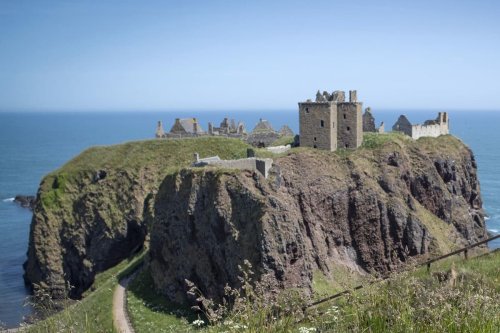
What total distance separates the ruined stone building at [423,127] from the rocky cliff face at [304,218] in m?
3.47

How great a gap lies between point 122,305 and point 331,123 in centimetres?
2569

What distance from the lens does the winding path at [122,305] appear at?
37444 millimetres

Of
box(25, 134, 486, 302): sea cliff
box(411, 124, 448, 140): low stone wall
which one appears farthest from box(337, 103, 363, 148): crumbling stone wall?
box(411, 124, 448, 140): low stone wall

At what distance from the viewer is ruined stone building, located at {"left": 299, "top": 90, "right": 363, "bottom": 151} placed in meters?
51.8

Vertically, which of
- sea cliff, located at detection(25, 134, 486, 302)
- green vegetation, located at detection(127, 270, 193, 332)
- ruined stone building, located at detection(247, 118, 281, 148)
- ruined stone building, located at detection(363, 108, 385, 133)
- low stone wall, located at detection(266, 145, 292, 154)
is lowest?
green vegetation, located at detection(127, 270, 193, 332)

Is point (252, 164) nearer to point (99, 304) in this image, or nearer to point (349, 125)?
point (349, 125)

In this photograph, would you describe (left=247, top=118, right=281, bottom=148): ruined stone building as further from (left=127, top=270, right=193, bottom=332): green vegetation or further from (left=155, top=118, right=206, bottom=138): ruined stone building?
(left=127, top=270, right=193, bottom=332): green vegetation

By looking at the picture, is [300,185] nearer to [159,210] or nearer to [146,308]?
[159,210]

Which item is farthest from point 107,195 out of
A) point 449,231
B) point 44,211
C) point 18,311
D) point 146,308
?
point 449,231

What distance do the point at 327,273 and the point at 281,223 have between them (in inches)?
306

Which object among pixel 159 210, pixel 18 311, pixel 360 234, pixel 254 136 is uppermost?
pixel 254 136

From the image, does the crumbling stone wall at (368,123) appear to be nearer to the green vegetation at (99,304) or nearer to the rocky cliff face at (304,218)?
the rocky cliff face at (304,218)

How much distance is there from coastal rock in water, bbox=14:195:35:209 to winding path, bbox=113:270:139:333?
203ft

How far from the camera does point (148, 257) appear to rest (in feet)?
161
